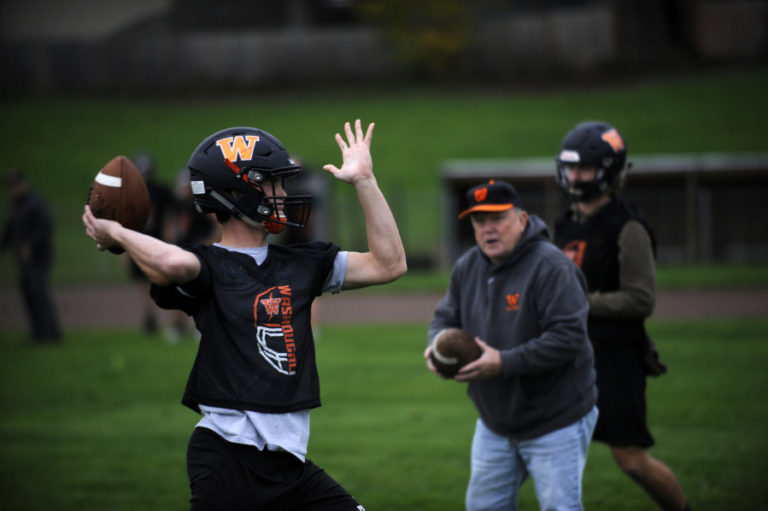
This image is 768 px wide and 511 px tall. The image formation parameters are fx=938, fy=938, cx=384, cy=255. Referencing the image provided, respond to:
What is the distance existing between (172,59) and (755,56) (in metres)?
27.8

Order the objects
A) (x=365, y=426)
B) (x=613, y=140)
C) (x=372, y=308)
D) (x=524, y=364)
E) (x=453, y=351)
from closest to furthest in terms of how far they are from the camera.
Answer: (x=524, y=364)
(x=453, y=351)
(x=613, y=140)
(x=365, y=426)
(x=372, y=308)

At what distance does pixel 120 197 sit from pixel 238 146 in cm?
51

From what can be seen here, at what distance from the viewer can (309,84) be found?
46.3 metres

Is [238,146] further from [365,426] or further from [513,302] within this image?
[365,426]

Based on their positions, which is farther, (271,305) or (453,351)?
(453,351)

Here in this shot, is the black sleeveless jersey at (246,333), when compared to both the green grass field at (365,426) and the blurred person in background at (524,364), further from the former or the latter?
the green grass field at (365,426)

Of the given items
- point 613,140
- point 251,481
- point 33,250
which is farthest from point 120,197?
point 33,250

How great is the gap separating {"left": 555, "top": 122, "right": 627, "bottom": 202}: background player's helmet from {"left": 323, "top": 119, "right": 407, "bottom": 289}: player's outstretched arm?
76.4 inches

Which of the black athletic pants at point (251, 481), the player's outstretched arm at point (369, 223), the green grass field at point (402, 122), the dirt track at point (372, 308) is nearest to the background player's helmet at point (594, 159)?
the player's outstretched arm at point (369, 223)

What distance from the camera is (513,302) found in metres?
4.92

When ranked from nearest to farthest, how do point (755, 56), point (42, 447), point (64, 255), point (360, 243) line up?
point (42, 447)
point (360, 243)
point (64, 255)
point (755, 56)

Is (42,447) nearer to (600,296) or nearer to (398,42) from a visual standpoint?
(600,296)

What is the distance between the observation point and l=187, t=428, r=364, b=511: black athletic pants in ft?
12.0

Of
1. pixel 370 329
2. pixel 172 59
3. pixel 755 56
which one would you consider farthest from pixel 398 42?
pixel 370 329
